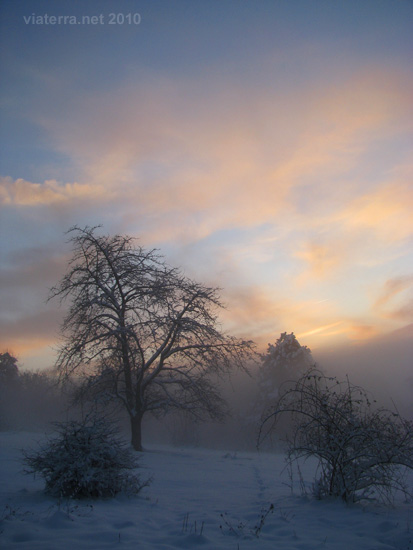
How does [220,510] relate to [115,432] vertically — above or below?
below

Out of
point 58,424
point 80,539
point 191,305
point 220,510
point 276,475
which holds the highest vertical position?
point 191,305

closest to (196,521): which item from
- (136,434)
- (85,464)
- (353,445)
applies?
(85,464)

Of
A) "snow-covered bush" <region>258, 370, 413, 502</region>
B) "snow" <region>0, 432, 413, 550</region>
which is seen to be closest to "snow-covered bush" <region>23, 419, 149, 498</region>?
"snow" <region>0, 432, 413, 550</region>

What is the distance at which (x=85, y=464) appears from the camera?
231 inches

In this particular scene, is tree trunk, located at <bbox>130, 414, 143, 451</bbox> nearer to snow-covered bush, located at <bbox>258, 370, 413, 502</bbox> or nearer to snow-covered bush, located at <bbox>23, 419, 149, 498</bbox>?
snow-covered bush, located at <bbox>23, 419, 149, 498</bbox>

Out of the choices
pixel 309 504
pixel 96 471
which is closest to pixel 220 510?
pixel 309 504

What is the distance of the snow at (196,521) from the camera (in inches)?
158

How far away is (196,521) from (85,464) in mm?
2002

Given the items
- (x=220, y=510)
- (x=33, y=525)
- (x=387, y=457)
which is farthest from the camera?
(x=220, y=510)

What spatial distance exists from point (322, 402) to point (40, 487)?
536 centimetres

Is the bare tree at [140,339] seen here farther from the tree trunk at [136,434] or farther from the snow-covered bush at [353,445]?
the snow-covered bush at [353,445]

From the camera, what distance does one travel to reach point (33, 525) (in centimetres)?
434

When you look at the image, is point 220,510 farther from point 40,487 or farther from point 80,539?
point 40,487

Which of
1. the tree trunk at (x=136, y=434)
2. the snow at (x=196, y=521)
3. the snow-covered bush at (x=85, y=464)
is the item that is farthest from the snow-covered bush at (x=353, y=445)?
the tree trunk at (x=136, y=434)
